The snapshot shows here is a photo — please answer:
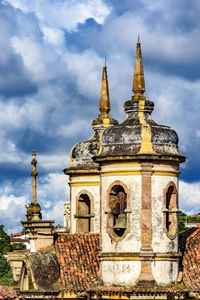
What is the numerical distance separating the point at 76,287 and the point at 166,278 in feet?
10.8

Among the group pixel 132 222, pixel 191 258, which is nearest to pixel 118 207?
pixel 132 222

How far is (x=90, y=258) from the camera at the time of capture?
118 feet

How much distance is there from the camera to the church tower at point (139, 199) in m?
33.9

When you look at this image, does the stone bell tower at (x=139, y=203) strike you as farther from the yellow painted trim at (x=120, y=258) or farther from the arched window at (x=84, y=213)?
the arched window at (x=84, y=213)

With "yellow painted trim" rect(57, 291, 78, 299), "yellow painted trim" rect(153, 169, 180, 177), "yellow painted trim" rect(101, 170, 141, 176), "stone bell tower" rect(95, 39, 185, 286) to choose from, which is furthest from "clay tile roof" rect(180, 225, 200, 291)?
"yellow painted trim" rect(101, 170, 141, 176)

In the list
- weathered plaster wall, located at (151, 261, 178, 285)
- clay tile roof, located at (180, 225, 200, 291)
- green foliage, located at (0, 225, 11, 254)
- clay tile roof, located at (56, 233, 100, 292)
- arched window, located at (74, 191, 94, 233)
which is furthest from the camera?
green foliage, located at (0, 225, 11, 254)

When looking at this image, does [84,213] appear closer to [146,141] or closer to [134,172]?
[134,172]

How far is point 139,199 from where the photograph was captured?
3406 cm

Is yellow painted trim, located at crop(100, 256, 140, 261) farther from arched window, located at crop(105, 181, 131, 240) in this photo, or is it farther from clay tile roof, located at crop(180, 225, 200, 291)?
clay tile roof, located at crop(180, 225, 200, 291)

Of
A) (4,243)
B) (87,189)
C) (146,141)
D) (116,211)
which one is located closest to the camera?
(146,141)

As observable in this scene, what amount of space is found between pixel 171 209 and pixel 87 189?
19.6 ft

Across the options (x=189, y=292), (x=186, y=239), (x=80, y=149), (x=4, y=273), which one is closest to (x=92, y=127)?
(x=80, y=149)

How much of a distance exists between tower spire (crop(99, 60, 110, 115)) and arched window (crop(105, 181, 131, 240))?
7.02 m

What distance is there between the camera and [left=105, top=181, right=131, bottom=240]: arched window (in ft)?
114
